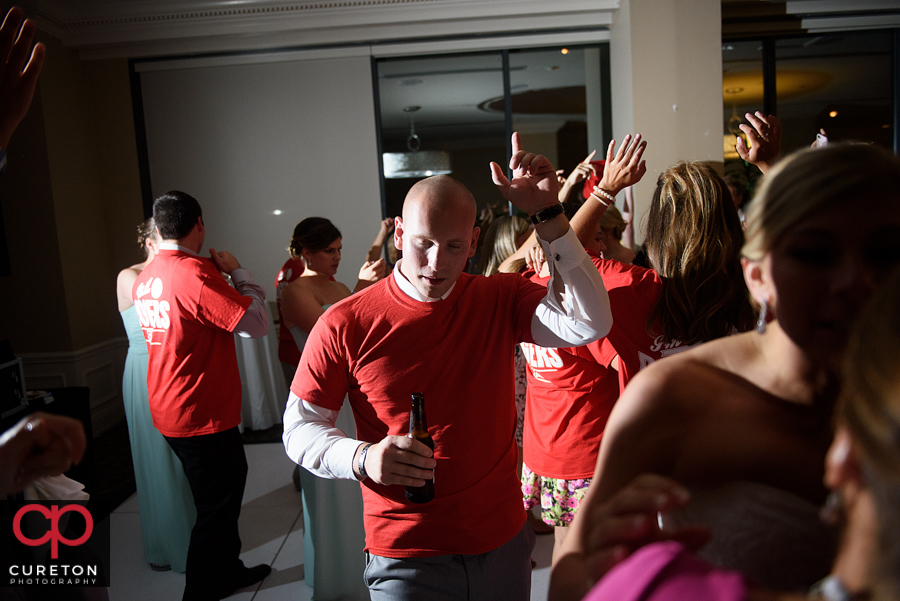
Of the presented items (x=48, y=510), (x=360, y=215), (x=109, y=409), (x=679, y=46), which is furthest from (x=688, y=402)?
(x=109, y=409)

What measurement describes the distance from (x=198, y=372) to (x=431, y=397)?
1.29 meters

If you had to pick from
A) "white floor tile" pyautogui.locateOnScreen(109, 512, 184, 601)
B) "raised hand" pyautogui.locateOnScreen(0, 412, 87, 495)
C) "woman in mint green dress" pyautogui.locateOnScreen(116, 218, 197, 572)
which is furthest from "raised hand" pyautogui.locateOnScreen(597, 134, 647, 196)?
"white floor tile" pyautogui.locateOnScreen(109, 512, 184, 601)

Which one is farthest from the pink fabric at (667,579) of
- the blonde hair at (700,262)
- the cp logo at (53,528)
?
the cp logo at (53,528)

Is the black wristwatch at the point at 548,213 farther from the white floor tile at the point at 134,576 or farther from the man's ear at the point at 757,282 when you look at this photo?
the white floor tile at the point at 134,576

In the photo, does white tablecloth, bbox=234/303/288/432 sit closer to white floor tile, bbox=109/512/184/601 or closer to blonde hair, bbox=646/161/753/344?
white floor tile, bbox=109/512/184/601

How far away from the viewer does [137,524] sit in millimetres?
3074

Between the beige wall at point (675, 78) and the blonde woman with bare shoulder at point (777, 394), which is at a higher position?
the beige wall at point (675, 78)

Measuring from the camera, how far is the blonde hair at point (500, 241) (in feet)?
9.53

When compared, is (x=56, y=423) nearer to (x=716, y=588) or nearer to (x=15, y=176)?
(x=716, y=588)

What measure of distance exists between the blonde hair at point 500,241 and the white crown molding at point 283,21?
Result: 2284 mm

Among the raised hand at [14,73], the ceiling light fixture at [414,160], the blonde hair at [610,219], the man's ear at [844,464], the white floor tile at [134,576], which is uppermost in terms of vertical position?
the ceiling light fixture at [414,160]

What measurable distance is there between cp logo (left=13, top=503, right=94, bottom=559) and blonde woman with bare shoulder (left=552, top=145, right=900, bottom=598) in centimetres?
126

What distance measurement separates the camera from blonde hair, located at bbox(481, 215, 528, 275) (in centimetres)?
291

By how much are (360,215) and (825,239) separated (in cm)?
437
